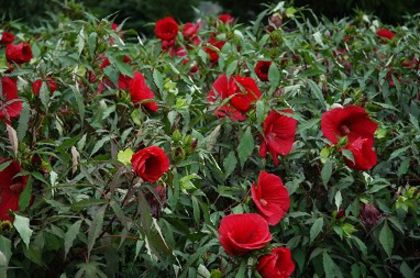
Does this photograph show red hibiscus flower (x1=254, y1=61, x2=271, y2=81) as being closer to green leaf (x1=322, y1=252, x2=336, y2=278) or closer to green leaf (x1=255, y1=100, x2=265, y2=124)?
green leaf (x1=255, y1=100, x2=265, y2=124)

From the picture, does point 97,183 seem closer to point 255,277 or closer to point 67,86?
point 255,277

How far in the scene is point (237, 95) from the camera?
72.7 inches

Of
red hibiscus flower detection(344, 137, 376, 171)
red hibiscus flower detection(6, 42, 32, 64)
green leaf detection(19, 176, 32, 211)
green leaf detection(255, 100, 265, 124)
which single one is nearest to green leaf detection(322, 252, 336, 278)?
red hibiscus flower detection(344, 137, 376, 171)

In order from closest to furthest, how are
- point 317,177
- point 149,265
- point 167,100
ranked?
point 149,265
point 317,177
point 167,100

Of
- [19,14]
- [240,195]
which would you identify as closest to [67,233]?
[240,195]

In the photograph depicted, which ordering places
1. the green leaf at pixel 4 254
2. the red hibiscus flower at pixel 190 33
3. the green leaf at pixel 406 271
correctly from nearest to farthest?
the green leaf at pixel 4 254
the green leaf at pixel 406 271
the red hibiscus flower at pixel 190 33

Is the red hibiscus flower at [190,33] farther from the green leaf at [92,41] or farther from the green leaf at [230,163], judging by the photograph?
the green leaf at [230,163]

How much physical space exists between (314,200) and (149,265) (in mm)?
535

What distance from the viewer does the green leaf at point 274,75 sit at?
6.47ft

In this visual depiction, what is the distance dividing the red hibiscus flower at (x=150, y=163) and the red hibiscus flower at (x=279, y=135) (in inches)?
17.2

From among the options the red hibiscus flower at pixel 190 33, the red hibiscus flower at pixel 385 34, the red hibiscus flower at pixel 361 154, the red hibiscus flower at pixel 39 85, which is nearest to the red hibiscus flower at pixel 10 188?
the red hibiscus flower at pixel 39 85

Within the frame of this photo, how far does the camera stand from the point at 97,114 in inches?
78.0

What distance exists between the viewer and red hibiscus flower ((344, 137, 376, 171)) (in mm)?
1745

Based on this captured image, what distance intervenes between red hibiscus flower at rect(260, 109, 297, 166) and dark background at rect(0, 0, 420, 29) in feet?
9.46
